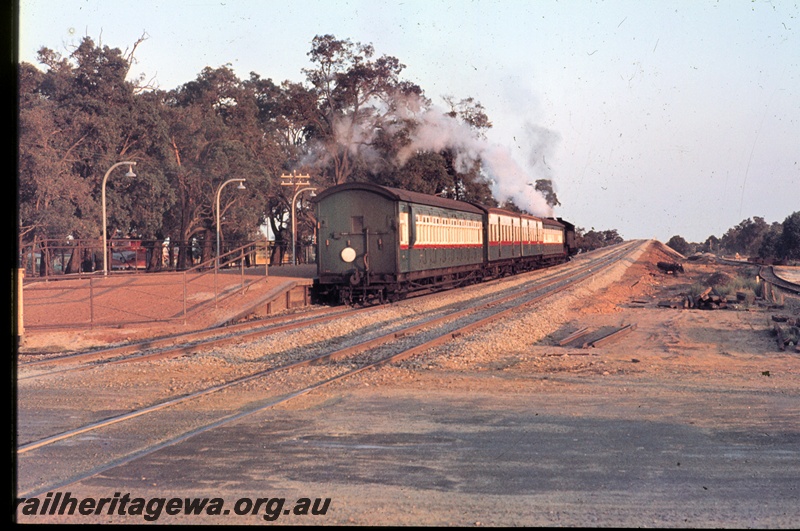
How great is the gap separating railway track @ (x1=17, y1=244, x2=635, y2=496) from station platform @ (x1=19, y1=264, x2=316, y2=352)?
22.0 ft

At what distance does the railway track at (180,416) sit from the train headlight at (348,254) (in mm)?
8918

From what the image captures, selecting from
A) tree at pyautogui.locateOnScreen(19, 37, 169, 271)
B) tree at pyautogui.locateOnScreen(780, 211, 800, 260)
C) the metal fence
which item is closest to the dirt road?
the metal fence

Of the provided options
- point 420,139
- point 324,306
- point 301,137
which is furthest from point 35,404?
point 301,137

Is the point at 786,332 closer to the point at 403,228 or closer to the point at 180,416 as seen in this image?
the point at 403,228

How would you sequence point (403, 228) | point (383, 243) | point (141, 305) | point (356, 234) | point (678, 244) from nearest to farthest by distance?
point (141, 305) → point (383, 243) → point (403, 228) → point (356, 234) → point (678, 244)

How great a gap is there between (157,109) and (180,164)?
504cm

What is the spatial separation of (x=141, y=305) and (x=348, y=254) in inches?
260

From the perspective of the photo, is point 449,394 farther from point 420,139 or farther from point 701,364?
point 420,139

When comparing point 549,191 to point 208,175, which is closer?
point 208,175

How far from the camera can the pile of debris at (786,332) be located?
56.6 feet

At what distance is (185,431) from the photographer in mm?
9016

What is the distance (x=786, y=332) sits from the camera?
62.8ft

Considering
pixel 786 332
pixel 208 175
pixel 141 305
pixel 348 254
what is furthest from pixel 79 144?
pixel 786 332

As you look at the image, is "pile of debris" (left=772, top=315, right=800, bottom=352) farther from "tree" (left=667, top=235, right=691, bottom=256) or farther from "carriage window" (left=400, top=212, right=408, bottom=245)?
"tree" (left=667, top=235, right=691, bottom=256)
